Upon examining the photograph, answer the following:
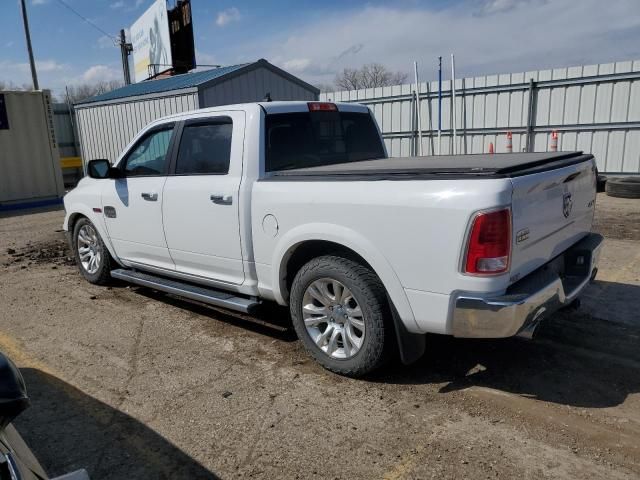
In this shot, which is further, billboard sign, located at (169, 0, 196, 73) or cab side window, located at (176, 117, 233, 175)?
billboard sign, located at (169, 0, 196, 73)

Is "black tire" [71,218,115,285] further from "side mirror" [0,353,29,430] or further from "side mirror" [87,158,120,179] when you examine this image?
"side mirror" [0,353,29,430]

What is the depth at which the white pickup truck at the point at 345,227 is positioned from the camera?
2.95 meters

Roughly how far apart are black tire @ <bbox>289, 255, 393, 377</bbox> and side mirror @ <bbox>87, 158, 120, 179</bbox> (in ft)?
8.36

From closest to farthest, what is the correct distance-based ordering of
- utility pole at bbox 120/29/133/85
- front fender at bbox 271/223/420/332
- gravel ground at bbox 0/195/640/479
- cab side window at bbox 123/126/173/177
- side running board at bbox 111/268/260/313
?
gravel ground at bbox 0/195/640/479 < front fender at bbox 271/223/420/332 < side running board at bbox 111/268/260/313 < cab side window at bbox 123/126/173/177 < utility pole at bbox 120/29/133/85

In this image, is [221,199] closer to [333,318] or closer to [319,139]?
[319,139]

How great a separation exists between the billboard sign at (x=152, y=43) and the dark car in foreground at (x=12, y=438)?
21881 millimetres

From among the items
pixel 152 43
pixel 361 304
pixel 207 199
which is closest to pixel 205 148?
pixel 207 199

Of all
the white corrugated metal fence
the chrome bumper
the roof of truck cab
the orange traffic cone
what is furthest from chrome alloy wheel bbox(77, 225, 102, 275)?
the white corrugated metal fence

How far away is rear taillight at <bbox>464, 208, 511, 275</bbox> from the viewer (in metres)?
2.82

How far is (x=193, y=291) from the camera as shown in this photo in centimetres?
469

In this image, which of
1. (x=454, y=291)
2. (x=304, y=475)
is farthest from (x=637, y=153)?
(x=304, y=475)

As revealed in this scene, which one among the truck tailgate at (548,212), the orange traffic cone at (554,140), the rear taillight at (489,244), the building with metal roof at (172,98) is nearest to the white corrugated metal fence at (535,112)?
the orange traffic cone at (554,140)

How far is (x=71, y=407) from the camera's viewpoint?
347 cm

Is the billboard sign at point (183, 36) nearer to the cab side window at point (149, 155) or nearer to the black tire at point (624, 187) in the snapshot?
the black tire at point (624, 187)
